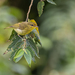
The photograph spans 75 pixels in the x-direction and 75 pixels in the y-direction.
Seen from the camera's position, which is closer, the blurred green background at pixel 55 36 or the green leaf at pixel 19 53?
the green leaf at pixel 19 53

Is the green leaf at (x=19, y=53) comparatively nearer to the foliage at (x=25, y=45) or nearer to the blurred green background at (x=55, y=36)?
the foliage at (x=25, y=45)

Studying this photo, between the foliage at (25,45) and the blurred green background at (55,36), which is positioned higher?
the foliage at (25,45)

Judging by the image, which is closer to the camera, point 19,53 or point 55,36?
point 19,53

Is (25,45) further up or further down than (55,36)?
further up

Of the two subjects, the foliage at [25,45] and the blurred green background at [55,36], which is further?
the blurred green background at [55,36]

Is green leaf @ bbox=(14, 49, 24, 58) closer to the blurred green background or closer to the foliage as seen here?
the foliage

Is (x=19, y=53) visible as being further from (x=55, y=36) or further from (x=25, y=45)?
(x=55, y=36)

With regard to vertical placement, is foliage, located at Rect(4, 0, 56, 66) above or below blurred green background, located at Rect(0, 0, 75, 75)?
above

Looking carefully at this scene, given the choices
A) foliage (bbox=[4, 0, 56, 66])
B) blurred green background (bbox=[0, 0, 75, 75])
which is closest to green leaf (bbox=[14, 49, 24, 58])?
foliage (bbox=[4, 0, 56, 66])

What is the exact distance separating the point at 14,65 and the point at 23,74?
0.20m

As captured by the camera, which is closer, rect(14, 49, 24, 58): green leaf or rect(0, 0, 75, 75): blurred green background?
rect(14, 49, 24, 58): green leaf

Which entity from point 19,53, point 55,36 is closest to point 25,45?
point 19,53

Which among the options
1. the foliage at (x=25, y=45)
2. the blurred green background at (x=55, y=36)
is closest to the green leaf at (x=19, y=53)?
the foliage at (x=25, y=45)

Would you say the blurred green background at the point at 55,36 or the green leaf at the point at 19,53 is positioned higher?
the green leaf at the point at 19,53
